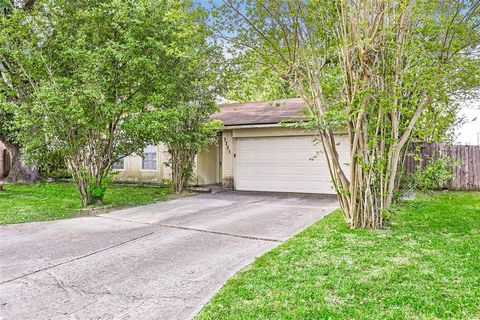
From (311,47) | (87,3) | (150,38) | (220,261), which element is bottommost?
(220,261)

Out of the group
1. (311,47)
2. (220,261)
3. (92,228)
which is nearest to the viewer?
(220,261)

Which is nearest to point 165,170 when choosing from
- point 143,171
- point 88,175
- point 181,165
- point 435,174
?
point 143,171

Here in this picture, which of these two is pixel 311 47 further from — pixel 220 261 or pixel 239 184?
pixel 239 184

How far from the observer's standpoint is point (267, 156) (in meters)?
11.8

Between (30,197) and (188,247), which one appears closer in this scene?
(188,247)

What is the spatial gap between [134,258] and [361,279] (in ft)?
9.49

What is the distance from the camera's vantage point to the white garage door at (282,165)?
11039 millimetres

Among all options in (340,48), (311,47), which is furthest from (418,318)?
(311,47)

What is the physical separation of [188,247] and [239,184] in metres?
7.29

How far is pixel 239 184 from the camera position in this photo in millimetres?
12336

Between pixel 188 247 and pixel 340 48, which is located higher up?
pixel 340 48

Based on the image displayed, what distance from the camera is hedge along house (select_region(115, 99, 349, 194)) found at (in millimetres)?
11109

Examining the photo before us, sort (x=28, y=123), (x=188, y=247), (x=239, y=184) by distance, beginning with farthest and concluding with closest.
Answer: (x=239, y=184), (x=28, y=123), (x=188, y=247)

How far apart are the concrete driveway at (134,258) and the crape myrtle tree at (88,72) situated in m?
1.92
